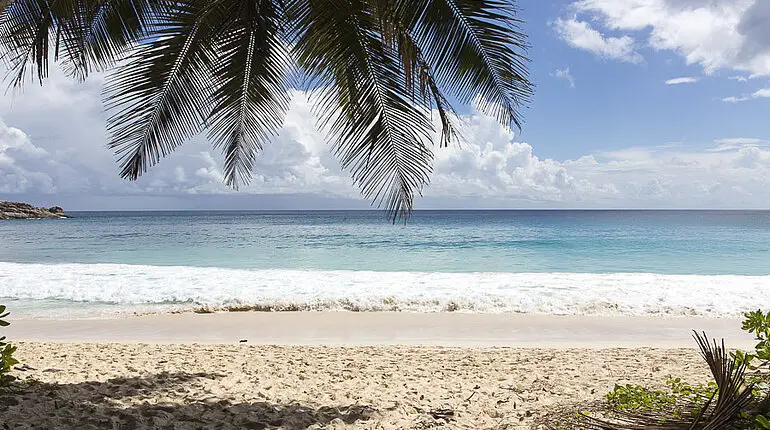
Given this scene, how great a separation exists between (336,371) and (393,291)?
7.02 meters

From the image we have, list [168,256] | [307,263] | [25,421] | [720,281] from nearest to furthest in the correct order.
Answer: [25,421]
[720,281]
[307,263]
[168,256]

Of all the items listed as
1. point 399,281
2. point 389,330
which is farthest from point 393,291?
point 389,330

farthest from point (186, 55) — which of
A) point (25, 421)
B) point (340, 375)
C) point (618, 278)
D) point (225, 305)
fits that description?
point (618, 278)

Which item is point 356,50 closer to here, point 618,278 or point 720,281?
point 618,278

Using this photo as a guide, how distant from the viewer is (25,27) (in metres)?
4.09

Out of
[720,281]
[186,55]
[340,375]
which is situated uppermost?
[186,55]

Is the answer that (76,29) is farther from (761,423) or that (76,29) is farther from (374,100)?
(761,423)

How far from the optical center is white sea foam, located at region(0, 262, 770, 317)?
11141mm

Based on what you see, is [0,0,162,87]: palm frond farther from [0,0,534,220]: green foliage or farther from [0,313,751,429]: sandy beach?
[0,313,751,429]: sandy beach

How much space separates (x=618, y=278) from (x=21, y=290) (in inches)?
628

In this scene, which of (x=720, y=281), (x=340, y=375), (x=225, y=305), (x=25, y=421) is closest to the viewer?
(x=25, y=421)

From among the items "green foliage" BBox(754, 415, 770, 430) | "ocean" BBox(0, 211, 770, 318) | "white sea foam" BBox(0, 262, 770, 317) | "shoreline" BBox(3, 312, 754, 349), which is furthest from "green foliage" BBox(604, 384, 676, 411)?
"white sea foam" BBox(0, 262, 770, 317)

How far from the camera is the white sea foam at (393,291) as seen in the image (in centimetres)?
1114

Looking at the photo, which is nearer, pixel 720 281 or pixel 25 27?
pixel 25 27
